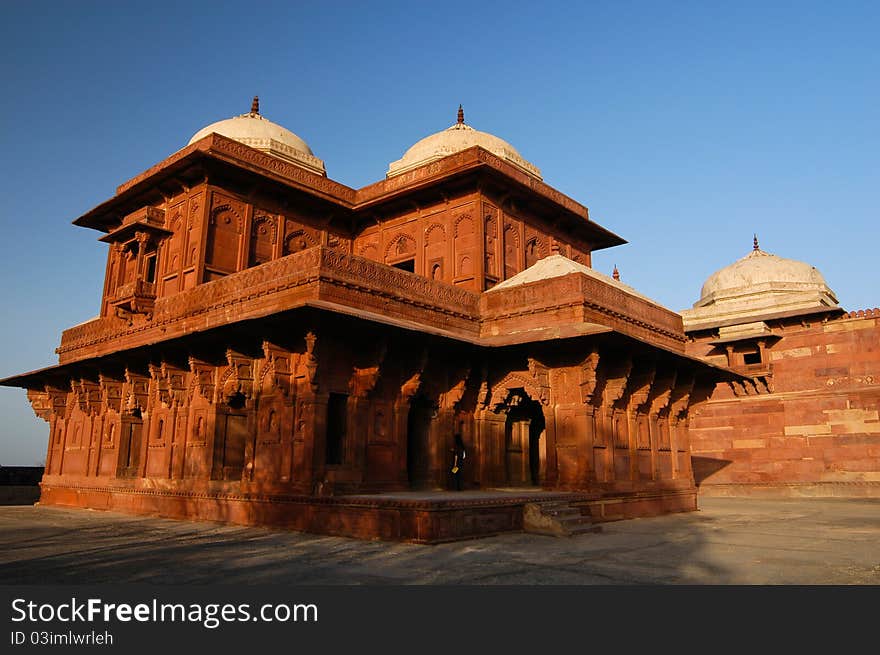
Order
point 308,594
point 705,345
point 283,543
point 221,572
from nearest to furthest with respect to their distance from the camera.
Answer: point 308,594 → point 221,572 → point 283,543 → point 705,345

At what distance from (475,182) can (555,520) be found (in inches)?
391

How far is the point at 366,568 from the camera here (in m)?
7.07

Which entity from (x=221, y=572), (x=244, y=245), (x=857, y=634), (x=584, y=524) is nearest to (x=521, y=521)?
(x=584, y=524)

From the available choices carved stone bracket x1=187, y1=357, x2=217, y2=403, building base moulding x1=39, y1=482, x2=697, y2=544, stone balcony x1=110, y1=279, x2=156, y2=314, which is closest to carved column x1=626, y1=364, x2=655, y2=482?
building base moulding x1=39, y1=482, x2=697, y2=544

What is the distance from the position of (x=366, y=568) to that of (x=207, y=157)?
41.2ft

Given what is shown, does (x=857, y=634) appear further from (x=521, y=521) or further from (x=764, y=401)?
(x=764, y=401)

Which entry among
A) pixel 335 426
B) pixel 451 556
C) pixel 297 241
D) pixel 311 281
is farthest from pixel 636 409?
pixel 297 241

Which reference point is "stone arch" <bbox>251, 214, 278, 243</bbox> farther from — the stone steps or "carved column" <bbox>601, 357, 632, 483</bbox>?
the stone steps

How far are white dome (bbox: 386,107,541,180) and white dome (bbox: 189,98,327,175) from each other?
2.56 m

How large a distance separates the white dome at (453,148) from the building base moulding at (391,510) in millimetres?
11170

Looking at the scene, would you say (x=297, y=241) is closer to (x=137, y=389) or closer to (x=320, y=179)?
(x=320, y=179)

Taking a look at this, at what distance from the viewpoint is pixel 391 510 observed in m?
9.43

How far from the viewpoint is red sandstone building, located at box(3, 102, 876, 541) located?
1141cm

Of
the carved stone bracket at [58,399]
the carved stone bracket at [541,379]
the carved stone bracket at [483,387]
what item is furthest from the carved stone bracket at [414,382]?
the carved stone bracket at [58,399]
